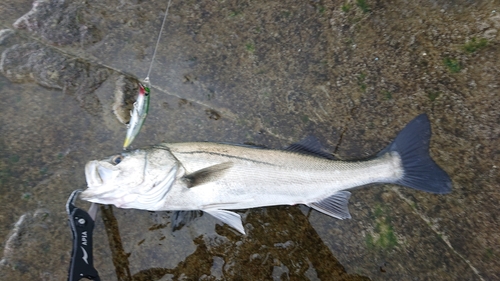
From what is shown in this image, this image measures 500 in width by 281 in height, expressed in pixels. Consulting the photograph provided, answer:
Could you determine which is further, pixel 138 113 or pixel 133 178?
pixel 138 113

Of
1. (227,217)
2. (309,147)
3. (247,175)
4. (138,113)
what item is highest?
(138,113)

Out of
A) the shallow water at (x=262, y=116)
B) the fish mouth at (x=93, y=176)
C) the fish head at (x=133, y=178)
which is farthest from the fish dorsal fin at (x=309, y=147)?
the fish mouth at (x=93, y=176)

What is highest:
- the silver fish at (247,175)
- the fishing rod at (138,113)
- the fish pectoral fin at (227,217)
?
the fishing rod at (138,113)

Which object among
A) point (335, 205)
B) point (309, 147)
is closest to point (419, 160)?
point (335, 205)

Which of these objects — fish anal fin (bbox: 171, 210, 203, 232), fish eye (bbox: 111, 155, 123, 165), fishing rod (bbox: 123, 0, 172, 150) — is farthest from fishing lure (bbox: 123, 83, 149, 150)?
fish anal fin (bbox: 171, 210, 203, 232)

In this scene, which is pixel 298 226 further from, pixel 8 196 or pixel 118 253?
pixel 8 196

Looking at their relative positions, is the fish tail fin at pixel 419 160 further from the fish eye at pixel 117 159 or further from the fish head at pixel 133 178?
the fish eye at pixel 117 159

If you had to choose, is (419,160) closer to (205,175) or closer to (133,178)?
(205,175)

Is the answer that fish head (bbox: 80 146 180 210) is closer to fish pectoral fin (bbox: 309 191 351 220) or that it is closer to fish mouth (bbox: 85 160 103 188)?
fish mouth (bbox: 85 160 103 188)
